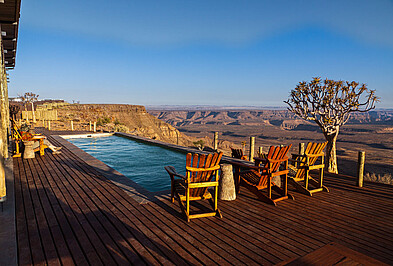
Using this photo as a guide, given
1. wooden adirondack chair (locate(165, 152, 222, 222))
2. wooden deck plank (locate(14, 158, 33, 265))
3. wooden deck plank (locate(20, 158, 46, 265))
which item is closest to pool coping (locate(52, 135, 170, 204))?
wooden adirondack chair (locate(165, 152, 222, 222))

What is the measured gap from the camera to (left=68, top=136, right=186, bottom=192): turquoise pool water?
678 cm

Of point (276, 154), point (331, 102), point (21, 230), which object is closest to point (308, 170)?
point (276, 154)

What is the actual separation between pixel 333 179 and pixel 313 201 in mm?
1924

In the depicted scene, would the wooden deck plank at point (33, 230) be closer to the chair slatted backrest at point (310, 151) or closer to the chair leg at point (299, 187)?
the chair leg at point (299, 187)

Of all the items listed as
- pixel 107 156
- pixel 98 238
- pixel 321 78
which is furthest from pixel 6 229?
pixel 321 78

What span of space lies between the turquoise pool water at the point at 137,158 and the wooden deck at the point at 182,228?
2.04 metres

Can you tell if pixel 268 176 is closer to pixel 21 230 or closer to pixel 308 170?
pixel 308 170

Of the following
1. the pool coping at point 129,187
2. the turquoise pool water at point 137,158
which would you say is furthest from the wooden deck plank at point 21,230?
the turquoise pool water at point 137,158

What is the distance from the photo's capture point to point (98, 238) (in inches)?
110

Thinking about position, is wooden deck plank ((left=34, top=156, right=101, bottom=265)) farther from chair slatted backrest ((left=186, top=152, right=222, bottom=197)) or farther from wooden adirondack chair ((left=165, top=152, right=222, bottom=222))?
chair slatted backrest ((left=186, top=152, right=222, bottom=197))

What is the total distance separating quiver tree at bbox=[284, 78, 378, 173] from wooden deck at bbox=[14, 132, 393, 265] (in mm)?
4536

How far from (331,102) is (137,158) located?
810cm

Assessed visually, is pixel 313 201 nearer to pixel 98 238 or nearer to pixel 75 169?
pixel 98 238

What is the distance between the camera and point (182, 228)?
3.11m
